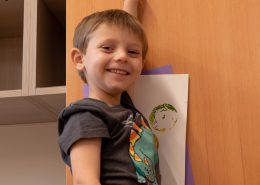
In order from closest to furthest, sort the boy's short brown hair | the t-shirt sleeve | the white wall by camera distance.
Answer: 1. the t-shirt sleeve
2. the boy's short brown hair
3. the white wall

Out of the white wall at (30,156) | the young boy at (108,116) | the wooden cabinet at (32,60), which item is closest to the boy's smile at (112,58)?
the young boy at (108,116)

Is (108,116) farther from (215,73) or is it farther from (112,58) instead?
(215,73)

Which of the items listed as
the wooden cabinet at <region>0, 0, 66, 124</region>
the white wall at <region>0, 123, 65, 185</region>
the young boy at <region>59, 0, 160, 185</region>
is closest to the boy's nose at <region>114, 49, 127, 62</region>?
the young boy at <region>59, 0, 160, 185</region>

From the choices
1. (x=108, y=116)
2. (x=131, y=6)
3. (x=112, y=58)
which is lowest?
(x=108, y=116)

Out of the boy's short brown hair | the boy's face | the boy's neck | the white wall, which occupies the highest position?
the boy's short brown hair

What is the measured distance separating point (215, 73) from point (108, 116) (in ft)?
0.90

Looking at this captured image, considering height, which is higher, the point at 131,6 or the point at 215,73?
the point at 131,6

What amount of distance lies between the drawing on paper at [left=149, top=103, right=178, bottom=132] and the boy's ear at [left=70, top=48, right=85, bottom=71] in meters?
0.19

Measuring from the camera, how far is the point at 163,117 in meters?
0.81

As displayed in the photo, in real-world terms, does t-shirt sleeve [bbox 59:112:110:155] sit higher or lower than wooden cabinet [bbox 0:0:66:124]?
lower

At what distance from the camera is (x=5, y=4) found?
4.23 ft

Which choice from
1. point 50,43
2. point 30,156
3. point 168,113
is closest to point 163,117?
point 168,113

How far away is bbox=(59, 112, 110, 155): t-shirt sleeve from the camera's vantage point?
2.11 feet

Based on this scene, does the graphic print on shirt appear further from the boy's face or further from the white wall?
the white wall
